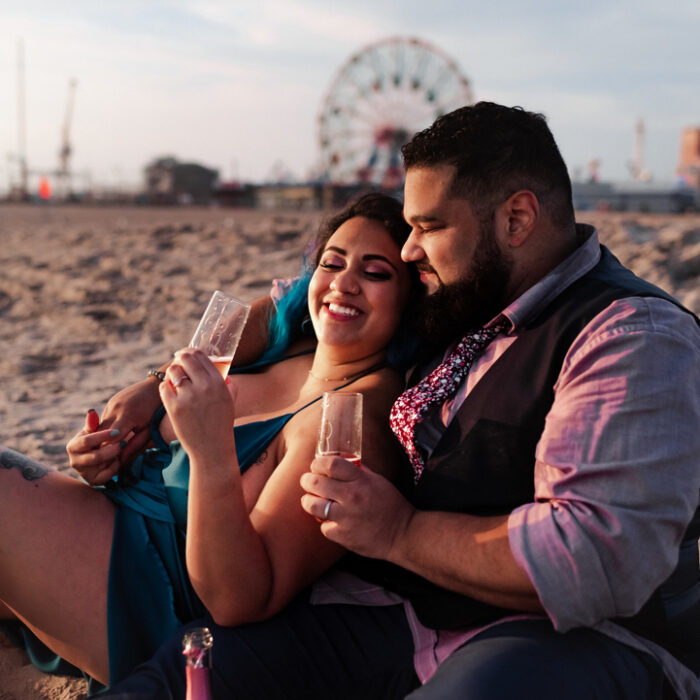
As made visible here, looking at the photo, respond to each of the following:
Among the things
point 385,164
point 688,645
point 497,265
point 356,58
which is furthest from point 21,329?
point 356,58

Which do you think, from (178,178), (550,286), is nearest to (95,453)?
(550,286)

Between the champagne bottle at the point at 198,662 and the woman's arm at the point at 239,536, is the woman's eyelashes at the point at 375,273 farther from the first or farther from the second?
the champagne bottle at the point at 198,662

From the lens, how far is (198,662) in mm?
1406

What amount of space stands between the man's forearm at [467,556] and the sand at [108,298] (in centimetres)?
137

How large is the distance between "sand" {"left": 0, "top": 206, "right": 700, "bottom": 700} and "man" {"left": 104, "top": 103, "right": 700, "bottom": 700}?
3.59ft

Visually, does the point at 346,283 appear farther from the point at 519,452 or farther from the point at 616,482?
the point at 616,482

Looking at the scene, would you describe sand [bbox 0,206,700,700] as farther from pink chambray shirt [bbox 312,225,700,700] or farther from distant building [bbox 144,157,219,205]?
distant building [bbox 144,157,219,205]

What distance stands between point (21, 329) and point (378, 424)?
652 cm

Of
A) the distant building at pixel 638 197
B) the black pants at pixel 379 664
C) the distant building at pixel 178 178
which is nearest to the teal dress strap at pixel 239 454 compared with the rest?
the black pants at pixel 379 664

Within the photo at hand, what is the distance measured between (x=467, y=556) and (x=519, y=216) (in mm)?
939

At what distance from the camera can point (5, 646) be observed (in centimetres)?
256

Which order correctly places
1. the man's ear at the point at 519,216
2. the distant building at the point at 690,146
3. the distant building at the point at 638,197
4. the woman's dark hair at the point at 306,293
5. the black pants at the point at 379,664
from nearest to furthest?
the black pants at the point at 379,664
the man's ear at the point at 519,216
the woman's dark hair at the point at 306,293
the distant building at the point at 638,197
the distant building at the point at 690,146

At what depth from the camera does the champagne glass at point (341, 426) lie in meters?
1.74

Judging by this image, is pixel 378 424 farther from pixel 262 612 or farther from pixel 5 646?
pixel 5 646
